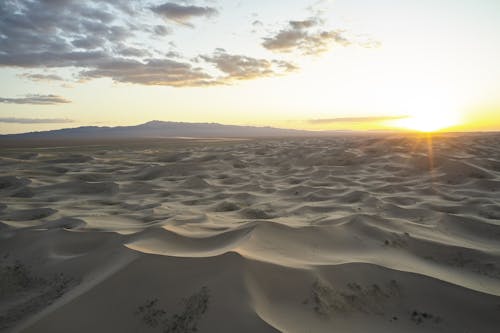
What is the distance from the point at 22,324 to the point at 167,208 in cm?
222

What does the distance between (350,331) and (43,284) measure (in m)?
1.89

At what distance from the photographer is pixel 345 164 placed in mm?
7621

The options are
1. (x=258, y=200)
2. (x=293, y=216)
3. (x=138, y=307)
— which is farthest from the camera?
(x=258, y=200)

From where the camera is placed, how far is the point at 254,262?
6.79 feet

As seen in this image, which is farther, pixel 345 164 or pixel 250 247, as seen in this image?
pixel 345 164

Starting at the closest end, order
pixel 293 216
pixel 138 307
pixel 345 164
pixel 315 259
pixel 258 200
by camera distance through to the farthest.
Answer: pixel 138 307, pixel 315 259, pixel 293 216, pixel 258 200, pixel 345 164

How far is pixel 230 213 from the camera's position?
3.67m

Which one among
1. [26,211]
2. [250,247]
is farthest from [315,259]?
[26,211]

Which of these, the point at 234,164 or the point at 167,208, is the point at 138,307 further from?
the point at 234,164

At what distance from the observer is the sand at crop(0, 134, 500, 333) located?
1699mm

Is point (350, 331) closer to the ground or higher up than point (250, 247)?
closer to the ground

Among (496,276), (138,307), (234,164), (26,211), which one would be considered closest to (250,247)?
(138,307)

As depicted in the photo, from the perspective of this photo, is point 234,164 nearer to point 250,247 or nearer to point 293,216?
point 293,216

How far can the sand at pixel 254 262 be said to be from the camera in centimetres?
170
